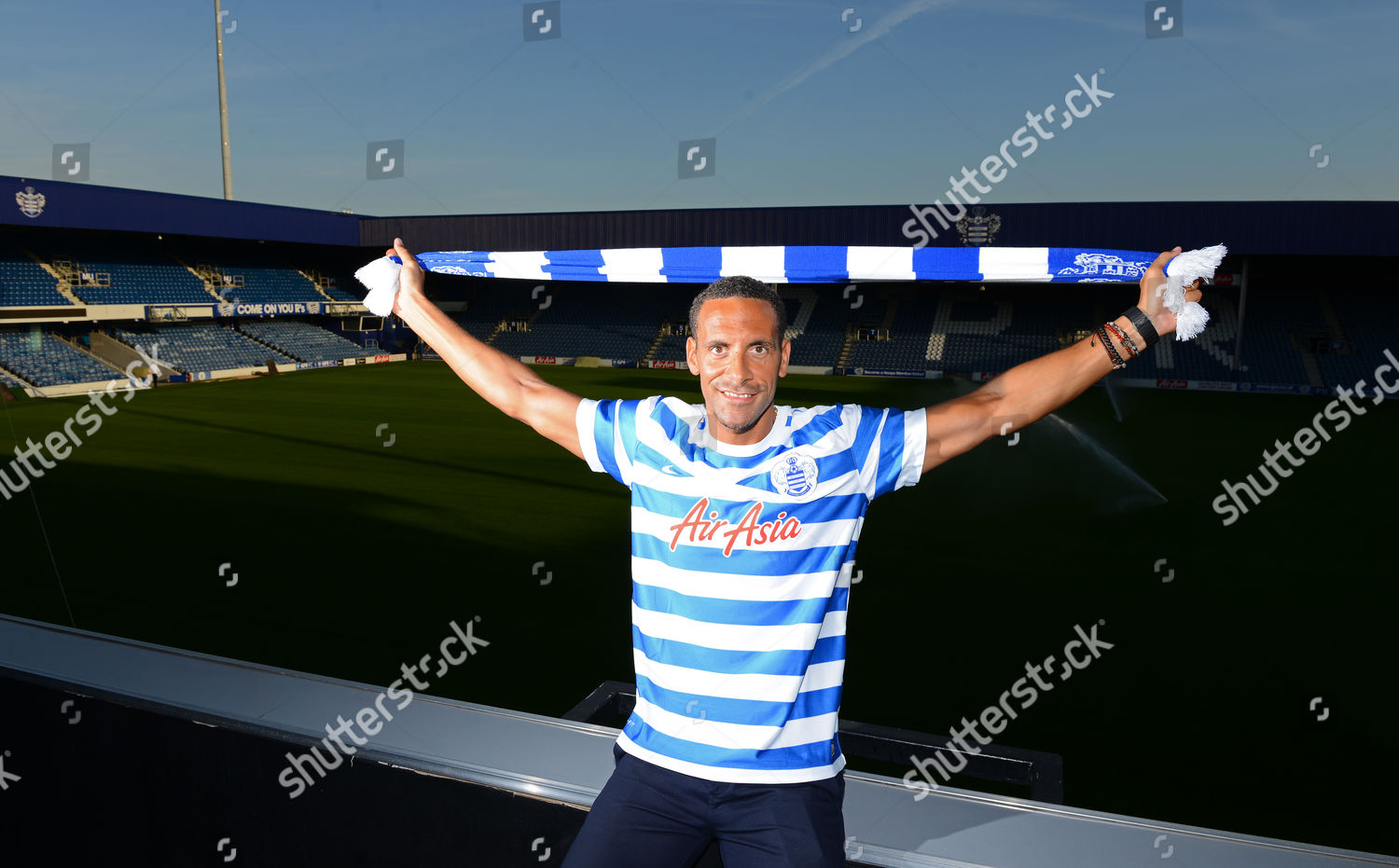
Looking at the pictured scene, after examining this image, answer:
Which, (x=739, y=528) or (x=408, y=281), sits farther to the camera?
(x=408, y=281)

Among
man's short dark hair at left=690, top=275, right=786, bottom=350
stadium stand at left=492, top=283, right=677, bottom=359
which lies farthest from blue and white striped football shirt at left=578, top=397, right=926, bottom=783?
stadium stand at left=492, top=283, right=677, bottom=359

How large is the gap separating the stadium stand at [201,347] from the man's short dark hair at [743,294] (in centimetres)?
3362

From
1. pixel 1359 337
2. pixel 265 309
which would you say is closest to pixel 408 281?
pixel 1359 337

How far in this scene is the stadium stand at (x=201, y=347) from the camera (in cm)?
3209

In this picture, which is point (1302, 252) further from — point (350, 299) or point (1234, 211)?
point (350, 299)

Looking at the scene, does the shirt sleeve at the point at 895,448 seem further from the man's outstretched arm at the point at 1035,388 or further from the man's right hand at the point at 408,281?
the man's right hand at the point at 408,281

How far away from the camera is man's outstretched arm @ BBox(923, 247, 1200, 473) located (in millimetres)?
2273

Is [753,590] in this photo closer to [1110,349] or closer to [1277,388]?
[1110,349]

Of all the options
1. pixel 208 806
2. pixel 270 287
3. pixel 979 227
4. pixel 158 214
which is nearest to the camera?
pixel 208 806

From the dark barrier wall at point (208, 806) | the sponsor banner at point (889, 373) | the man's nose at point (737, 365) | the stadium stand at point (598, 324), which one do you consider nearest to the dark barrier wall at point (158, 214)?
the stadium stand at point (598, 324)

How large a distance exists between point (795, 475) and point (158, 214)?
3771 centimetres

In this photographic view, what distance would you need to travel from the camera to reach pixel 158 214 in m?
32.9

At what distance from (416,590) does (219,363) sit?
93.0 feet

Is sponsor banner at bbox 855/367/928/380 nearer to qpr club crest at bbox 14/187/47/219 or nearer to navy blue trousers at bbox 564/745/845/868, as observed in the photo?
qpr club crest at bbox 14/187/47/219
